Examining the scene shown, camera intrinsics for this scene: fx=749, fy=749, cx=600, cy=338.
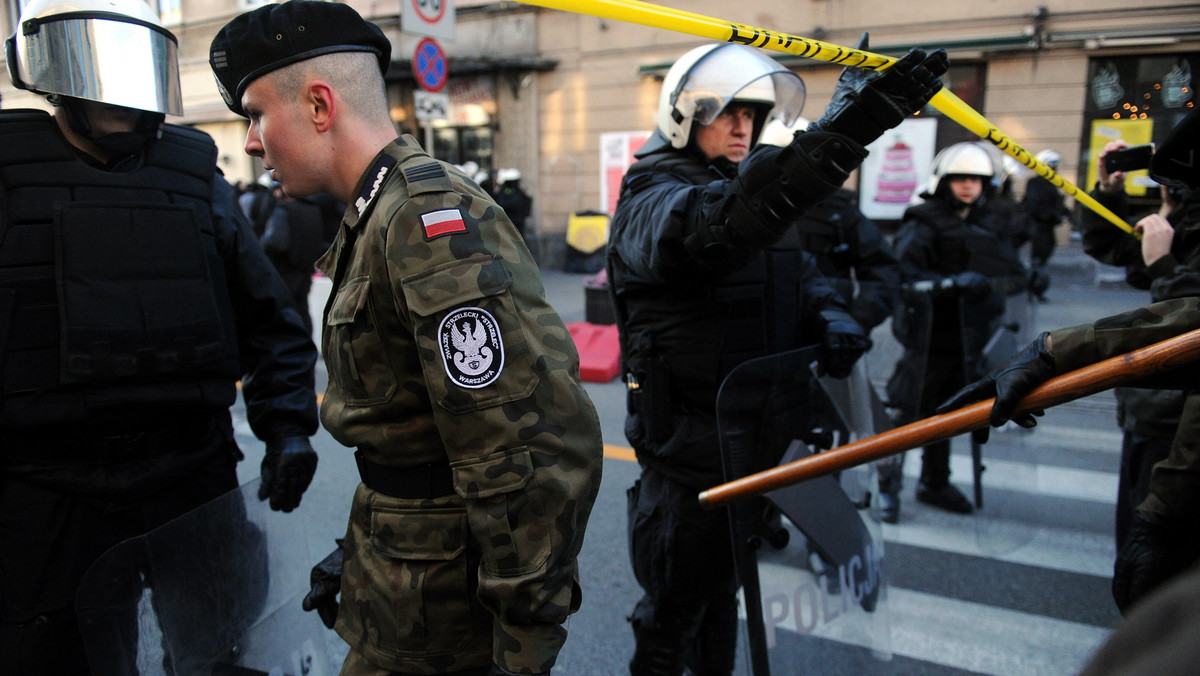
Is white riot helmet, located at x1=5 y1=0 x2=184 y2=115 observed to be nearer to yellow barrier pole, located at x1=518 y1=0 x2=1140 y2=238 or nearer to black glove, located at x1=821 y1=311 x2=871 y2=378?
yellow barrier pole, located at x1=518 y1=0 x2=1140 y2=238

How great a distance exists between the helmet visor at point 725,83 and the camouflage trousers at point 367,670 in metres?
1.57

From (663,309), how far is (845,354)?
1.79 ft

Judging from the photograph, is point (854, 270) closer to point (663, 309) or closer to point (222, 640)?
point (663, 309)

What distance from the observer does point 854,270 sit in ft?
13.3

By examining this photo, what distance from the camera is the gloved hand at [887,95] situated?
144 cm

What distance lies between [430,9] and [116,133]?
541 cm

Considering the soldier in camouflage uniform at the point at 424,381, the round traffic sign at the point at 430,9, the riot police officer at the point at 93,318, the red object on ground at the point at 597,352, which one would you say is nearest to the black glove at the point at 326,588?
the soldier in camouflage uniform at the point at 424,381

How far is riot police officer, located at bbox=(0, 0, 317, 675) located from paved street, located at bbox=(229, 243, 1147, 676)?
1.39 feet

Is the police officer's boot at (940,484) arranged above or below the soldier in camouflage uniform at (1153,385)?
below

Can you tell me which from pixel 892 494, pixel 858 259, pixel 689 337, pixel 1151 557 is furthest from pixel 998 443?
pixel 689 337

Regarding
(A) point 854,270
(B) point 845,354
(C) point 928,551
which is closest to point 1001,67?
(A) point 854,270

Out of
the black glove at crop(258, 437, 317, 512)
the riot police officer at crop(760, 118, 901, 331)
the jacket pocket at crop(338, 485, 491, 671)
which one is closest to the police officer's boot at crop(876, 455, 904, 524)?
the riot police officer at crop(760, 118, 901, 331)

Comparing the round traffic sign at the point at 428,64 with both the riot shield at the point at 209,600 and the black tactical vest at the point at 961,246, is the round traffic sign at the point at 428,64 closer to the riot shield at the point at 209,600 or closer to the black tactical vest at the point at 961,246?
the black tactical vest at the point at 961,246

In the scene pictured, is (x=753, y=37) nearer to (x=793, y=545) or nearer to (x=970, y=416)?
(x=970, y=416)
